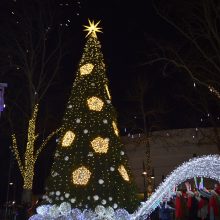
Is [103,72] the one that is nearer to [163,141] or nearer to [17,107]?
[17,107]

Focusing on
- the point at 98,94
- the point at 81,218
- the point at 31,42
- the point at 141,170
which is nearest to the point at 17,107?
the point at 31,42

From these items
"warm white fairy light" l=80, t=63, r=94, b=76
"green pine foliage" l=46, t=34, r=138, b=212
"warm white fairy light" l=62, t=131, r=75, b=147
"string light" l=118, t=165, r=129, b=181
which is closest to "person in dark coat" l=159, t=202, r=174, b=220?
"green pine foliage" l=46, t=34, r=138, b=212

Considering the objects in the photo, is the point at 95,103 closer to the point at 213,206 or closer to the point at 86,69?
the point at 86,69

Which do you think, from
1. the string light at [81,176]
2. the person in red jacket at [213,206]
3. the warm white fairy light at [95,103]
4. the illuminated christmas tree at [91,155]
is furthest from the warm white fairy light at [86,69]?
the person in red jacket at [213,206]

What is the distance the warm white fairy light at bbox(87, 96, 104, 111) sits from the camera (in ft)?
44.3

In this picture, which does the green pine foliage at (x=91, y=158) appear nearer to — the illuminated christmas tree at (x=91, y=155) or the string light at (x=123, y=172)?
the illuminated christmas tree at (x=91, y=155)

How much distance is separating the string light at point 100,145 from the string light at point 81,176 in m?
0.75

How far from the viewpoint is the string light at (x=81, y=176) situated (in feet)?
41.1

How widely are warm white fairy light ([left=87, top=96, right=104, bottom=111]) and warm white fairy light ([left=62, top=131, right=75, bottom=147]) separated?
1.11 m

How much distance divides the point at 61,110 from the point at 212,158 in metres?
19.2

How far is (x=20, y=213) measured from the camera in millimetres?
14695

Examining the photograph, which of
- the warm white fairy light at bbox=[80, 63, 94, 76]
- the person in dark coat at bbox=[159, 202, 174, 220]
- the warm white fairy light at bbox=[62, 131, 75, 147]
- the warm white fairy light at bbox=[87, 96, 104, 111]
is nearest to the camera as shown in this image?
the warm white fairy light at bbox=[62, 131, 75, 147]

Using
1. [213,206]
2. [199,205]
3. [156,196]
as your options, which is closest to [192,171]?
[156,196]

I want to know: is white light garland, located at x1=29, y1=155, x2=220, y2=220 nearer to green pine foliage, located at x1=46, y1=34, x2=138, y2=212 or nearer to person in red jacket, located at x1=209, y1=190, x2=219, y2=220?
green pine foliage, located at x1=46, y1=34, x2=138, y2=212
